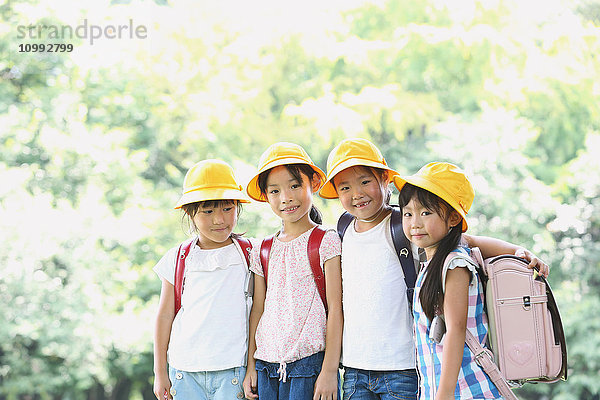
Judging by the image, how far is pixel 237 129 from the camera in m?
7.30

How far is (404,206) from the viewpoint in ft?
6.28

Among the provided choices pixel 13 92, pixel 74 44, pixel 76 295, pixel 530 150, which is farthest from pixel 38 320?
pixel 530 150

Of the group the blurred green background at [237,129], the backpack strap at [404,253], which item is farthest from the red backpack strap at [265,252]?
the blurred green background at [237,129]

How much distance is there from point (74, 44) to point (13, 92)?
828 millimetres

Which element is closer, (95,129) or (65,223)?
(65,223)

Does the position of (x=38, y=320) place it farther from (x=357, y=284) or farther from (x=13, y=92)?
(x=357, y=284)

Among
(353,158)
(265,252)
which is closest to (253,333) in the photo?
(265,252)

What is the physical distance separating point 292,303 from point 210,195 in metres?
0.45

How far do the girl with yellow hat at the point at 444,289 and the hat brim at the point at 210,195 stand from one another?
59cm

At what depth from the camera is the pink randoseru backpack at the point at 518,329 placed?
1760 millimetres

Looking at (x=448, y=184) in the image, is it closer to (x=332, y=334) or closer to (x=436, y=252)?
(x=436, y=252)

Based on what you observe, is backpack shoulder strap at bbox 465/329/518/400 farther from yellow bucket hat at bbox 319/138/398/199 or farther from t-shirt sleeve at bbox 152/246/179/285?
t-shirt sleeve at bbox 152/246/179/285

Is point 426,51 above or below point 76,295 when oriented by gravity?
above

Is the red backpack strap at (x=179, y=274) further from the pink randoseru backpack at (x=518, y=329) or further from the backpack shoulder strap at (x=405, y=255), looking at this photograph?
the pink randoseru backpack at (x=518, y=329)
